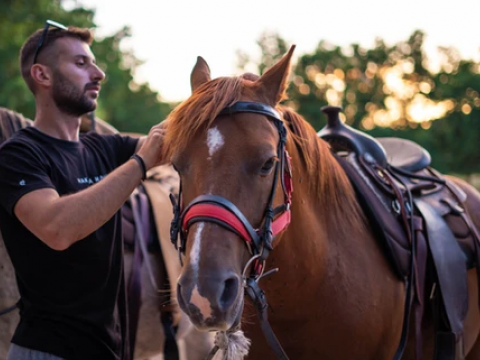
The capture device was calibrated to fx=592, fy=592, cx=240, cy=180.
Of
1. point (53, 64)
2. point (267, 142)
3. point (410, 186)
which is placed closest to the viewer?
point (267, 142)

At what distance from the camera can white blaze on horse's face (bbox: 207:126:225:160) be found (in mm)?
2100

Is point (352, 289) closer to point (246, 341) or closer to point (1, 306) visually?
point (246, 341)

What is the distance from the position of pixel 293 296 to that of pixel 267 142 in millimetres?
721

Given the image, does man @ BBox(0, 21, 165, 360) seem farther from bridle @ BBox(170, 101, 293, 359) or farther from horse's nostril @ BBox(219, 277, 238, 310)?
horse's nostril @ BBox(219, 277, 238, 310)

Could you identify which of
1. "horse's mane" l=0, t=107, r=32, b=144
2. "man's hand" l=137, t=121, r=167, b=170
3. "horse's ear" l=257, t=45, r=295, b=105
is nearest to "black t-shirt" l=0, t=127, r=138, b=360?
"man's hand" l=137, t=121, r=167, b=170

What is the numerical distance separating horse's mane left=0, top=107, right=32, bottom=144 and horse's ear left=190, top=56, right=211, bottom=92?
171 centimetres

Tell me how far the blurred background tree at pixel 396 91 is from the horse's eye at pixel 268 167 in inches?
643

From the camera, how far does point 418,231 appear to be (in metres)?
3.09

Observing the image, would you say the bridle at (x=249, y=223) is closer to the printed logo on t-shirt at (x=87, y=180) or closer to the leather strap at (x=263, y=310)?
the leather strap at (x=263, y=310)

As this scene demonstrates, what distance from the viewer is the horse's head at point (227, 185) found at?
1.91 m

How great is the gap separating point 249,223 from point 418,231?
1.38 metres

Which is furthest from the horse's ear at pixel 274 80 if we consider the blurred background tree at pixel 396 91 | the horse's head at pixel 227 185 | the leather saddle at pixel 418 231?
the blurred background tree at pixel 396 91

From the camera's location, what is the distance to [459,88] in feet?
61.1

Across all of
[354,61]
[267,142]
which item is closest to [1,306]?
[267,142]
